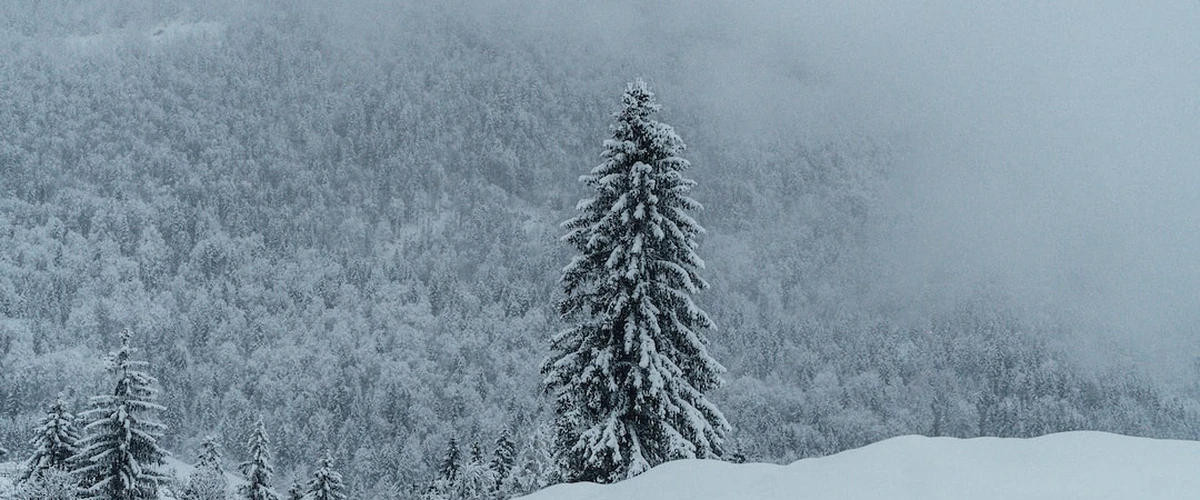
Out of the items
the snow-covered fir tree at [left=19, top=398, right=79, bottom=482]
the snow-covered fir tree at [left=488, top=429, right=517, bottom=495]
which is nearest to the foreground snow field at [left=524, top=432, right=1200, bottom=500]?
the snow-covered fir tree at [left=19, top=398, right=79, bottom=482]

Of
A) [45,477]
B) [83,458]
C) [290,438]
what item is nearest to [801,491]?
[83,458]

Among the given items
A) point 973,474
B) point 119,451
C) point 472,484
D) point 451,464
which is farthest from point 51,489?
point 451,464

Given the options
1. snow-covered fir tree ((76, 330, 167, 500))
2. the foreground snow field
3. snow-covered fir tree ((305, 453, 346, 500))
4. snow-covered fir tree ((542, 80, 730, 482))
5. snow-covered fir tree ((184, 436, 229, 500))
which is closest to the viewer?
the foreground snow field

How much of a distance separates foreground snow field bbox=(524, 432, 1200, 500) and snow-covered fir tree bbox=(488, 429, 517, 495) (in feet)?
131

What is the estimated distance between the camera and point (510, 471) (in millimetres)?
51344

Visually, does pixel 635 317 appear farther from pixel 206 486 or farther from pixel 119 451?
pixel 206 486

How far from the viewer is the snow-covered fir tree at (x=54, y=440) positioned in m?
26.7

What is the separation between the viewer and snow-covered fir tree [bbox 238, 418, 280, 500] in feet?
99.8

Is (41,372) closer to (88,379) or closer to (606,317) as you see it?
(88,379)

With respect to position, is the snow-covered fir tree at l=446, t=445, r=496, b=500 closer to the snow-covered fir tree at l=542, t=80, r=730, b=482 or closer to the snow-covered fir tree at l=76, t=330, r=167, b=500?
the snow-covered fir tree at l=76, t=330, r=167, b=500

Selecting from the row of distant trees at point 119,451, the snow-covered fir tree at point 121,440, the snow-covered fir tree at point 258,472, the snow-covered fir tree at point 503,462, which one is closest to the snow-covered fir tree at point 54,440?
the row of distant trees at point 119,451

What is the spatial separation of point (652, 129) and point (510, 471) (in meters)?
39.6

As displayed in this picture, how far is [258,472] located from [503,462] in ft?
77.2

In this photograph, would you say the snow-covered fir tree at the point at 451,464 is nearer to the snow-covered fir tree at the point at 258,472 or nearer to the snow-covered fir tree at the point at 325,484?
the snow-covered fir tree at the point at 325,484
